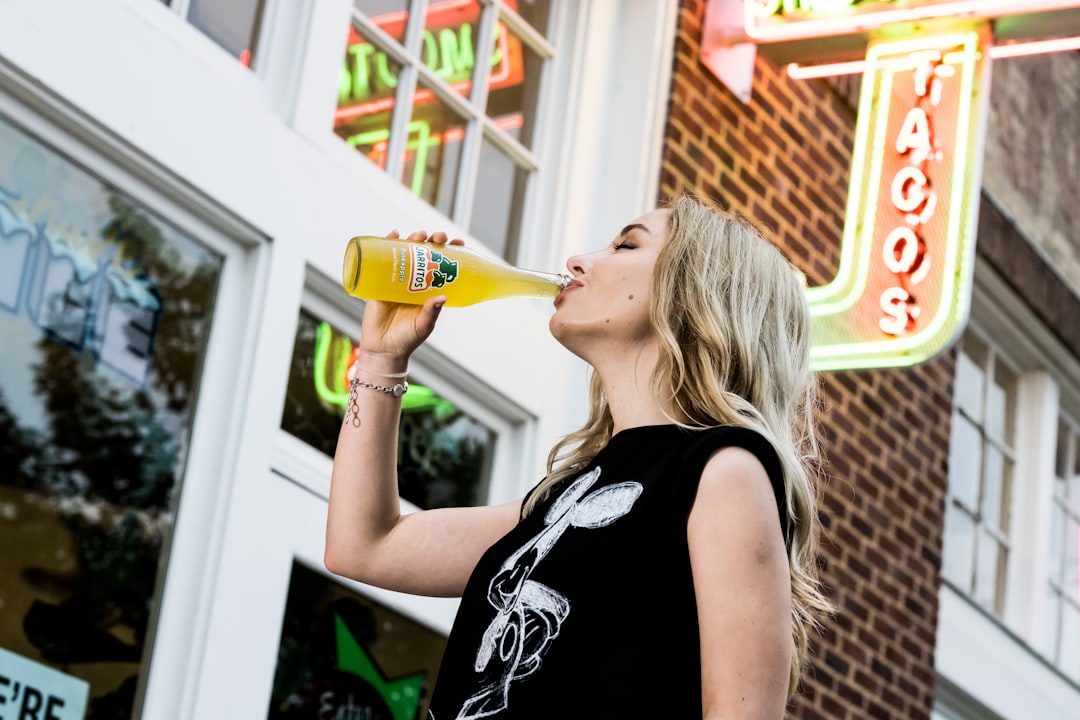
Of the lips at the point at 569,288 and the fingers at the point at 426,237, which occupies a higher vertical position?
the fingers at the point at 426,237

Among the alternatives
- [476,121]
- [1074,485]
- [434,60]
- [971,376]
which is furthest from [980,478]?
[434,60]

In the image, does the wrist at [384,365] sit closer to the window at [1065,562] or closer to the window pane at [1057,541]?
the window at [1065,562]

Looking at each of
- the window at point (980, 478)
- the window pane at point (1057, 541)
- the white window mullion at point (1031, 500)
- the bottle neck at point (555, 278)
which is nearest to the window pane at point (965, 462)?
the window at point (980, 478)

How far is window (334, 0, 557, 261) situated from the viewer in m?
4.73

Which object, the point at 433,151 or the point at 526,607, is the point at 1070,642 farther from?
the point at 526,607

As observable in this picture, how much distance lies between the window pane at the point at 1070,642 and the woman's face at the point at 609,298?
21.1 feet

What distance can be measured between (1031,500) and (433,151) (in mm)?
4312

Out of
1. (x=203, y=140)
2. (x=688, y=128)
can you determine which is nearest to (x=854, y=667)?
(x=688, y=128)

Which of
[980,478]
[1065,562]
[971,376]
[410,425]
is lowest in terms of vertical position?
[410,425]

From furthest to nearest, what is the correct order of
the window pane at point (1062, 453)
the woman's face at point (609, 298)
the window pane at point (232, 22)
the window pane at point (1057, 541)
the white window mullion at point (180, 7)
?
the window pane at point (1062, 453) → the window pane at point (1057, 541) → the window pane at point (232, 22) → the white window mullion at point (180, 7) → the woman's face at point (609, 298)

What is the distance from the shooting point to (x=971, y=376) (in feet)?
25.8

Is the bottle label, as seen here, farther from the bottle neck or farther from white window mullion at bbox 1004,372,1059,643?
white window mullion at bbox 1004,372,1059,643

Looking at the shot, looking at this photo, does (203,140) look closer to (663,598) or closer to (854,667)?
(663,598)

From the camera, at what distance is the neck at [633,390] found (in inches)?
87.0
